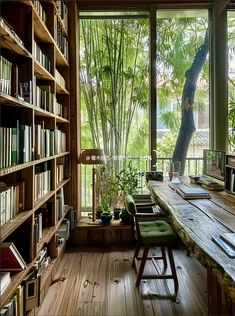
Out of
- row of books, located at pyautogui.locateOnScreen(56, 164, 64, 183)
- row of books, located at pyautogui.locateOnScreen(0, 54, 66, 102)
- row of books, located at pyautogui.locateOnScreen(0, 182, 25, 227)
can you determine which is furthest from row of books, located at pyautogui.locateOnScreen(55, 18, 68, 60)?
row of books, located at pyautogui.locateOnScreen(0, 182, 25, 227)

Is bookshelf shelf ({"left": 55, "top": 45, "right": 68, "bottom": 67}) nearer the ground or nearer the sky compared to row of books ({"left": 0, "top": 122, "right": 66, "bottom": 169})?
nearer the sky

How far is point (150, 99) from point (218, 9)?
1377 millimetres

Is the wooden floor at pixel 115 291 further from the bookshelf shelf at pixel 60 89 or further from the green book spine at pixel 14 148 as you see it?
the bookshelf shelf at pixel 60 89

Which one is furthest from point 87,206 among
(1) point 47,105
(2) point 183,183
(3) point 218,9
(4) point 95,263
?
(3) point 218,9

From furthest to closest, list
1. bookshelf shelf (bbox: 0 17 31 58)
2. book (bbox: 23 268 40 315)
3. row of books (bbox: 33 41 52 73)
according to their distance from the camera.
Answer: row of books (bbox: 33 41 52 73), book (bbox: 23 268 40 315), bookshelf shelf (bbox: 0 17 31 58)

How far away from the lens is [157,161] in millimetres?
3865

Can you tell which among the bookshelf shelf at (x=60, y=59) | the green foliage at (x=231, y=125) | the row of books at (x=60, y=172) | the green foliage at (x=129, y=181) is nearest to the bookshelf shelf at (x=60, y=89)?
the bookshelf shelf at (x=60, y=59)

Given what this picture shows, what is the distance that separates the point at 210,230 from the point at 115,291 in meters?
1.22

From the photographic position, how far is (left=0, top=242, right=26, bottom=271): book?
5.79ft

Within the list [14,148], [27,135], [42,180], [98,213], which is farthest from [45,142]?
[98,213]

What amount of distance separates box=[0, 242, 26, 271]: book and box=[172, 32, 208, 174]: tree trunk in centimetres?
252

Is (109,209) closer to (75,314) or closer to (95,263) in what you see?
(95,263)

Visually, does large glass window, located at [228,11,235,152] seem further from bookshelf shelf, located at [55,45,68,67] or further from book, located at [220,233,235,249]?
book, located at [220,233,235,249]

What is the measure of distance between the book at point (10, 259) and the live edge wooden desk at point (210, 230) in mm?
987
